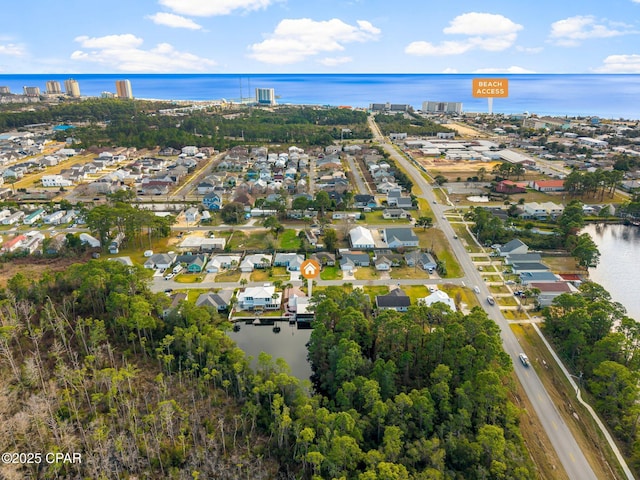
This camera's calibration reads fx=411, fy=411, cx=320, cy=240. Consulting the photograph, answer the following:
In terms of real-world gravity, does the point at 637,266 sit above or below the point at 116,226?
below

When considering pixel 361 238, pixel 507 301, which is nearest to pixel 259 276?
pixel 361 238

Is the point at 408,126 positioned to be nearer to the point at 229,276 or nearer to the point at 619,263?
the point at 619,263

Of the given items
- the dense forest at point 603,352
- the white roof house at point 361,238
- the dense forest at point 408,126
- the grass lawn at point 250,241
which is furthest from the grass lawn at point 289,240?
the dense forest at point 408,126

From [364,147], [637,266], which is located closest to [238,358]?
[637,266]

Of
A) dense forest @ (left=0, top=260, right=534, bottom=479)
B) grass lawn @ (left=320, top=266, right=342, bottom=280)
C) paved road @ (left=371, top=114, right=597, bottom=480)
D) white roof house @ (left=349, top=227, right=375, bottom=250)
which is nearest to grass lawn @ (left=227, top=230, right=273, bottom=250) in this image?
grass lawn @ (left=320, top=266, right=342, bottom=280)

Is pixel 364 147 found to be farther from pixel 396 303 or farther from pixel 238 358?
pixel 238 358

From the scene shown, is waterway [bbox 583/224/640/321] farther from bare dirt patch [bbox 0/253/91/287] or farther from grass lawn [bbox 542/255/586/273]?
bare dirt patch [bbox 0/253/91/287]

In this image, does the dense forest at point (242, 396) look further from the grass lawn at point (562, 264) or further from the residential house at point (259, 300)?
the grass lawn at point (562, 264)

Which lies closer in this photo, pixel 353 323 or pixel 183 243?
pixel 353 323

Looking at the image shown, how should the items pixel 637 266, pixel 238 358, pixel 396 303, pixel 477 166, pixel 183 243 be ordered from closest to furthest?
pixel 238 358 < pixel 396 303 < pixel 637 266 < pixel 183 243 < pixel 477 166
